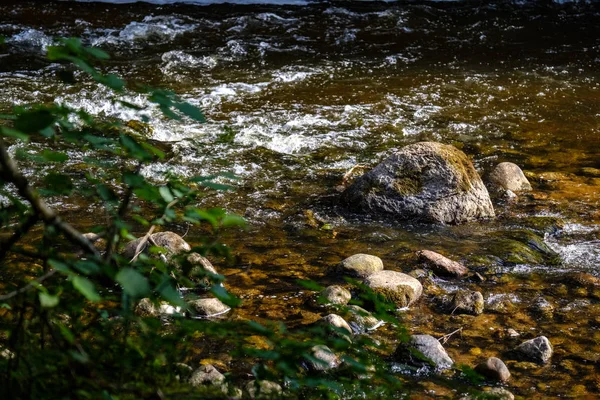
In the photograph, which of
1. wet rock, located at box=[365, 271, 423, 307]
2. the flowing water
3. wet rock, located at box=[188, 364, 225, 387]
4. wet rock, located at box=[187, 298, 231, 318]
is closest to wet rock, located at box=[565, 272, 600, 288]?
the flowing water

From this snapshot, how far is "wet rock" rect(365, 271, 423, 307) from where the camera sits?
12.9 feet

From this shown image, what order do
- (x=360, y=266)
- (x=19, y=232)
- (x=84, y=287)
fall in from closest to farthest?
(x=84, y=287) → (x=19, y=232) → (x=360, y=266)

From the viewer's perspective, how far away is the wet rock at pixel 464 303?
392 cm

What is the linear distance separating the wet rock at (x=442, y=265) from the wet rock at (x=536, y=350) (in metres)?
0.87

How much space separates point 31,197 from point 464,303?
10.2 feet

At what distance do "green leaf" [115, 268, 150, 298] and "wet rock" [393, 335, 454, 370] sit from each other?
2390 mm

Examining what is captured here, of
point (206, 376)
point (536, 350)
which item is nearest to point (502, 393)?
point (536, 350)

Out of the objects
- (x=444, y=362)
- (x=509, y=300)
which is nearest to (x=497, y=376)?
(x=444, y=362)

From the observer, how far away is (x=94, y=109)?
7.11 meters

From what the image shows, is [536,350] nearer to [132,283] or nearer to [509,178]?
[509,178]

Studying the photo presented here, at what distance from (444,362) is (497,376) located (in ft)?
0.83

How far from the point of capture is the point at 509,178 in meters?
5.84

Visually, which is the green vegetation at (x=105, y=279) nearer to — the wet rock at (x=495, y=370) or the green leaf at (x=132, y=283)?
the green leaf at (x=132, y=283)

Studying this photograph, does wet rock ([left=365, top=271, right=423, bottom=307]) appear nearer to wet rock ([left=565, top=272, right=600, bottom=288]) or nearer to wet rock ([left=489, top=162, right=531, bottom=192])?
wet rock ([left=565, top=272, right=600, bottom=288])
